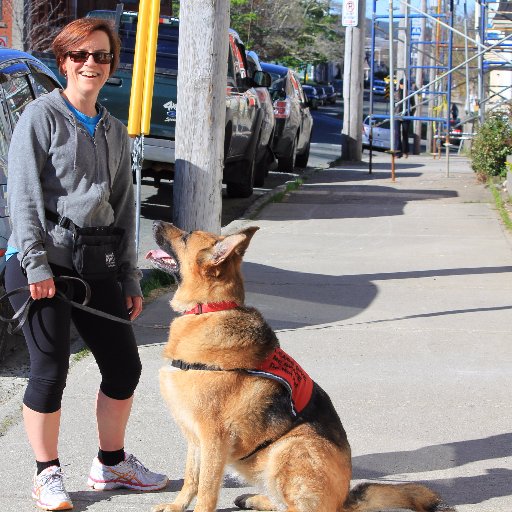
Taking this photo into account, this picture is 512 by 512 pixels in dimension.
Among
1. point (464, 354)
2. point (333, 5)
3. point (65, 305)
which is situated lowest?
point (464, 354)

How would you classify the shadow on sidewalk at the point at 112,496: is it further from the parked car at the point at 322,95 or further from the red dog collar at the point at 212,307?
the parked car at the point at 322,95

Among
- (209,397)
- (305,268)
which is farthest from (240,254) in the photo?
(305,268)

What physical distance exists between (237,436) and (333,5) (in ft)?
238

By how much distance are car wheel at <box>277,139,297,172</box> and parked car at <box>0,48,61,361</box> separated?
12.5 meters

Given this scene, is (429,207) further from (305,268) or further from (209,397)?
(209,397)

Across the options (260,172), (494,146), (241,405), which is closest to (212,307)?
(241,405)

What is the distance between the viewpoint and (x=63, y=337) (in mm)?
4156

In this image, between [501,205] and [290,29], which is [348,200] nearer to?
[501,205]

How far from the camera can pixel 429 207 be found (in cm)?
1442

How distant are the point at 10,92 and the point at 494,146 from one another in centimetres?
1221

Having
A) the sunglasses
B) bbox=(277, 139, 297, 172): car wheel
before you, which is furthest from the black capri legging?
bbox=(277, 139, 297, 172): car wheel

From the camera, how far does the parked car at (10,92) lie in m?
5.91

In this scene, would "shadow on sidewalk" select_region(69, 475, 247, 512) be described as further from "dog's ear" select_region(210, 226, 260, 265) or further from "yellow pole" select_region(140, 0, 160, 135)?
"yellow pole" select_region(140, 0, 160, 135)

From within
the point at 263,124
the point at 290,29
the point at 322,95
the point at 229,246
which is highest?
the point at 290,29
